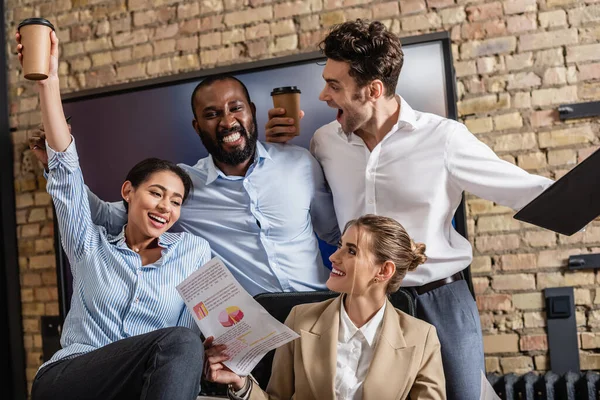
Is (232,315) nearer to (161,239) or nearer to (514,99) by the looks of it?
(161,239)

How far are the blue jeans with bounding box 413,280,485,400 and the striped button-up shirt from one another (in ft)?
2.61

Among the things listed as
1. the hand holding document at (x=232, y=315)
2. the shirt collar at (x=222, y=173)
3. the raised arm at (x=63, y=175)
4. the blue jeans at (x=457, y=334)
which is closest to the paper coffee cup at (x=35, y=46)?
the raised arm at (x=63, y=175)

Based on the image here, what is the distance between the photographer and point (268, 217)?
96.5 inches

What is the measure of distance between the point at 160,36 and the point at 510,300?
196 cm

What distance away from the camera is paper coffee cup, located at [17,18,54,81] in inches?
77.6

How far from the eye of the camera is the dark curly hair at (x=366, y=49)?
219cm

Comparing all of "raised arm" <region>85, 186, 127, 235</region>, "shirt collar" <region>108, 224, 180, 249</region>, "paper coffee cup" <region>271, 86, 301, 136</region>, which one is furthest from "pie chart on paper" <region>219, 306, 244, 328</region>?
"paper coffee cup" <region>271, 86, 301, 136</region>

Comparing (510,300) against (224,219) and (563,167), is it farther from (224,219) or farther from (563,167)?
(224,219)

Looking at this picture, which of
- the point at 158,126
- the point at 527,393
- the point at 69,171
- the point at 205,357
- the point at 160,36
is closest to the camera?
the point at 205,357

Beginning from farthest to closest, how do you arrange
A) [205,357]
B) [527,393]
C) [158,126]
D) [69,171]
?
[158,126] → [527,393] → [69,171] → [205,357]

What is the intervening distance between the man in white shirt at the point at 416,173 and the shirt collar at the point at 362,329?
340 millimetres

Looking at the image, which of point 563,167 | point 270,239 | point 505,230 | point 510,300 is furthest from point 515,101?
point 270,239

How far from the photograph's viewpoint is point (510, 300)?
2.50 m

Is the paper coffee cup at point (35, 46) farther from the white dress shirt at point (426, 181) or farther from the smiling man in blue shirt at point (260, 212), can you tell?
the white dress shirt at point (426, 181)
